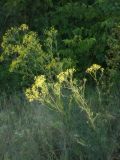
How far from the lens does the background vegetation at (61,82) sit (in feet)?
20.5

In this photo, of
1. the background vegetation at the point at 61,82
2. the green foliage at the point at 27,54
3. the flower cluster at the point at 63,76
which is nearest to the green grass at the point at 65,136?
the background vegetation at the point at 61,82

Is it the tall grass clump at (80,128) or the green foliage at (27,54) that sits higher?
the green foliage at (27,54)

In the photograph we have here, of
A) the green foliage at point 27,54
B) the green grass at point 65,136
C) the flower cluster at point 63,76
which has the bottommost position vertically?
the green grass at point 65,136

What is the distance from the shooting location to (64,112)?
6.33 meters

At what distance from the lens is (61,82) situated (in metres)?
6.46

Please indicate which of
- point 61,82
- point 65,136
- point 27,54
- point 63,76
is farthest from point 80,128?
point 27,54

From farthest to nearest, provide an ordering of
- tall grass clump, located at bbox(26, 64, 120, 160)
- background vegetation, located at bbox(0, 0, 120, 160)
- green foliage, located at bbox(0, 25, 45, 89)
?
green foliage, located at bbox(0, 25, 45, 89), background vegetation, located at bbox(0, 0, 120, 160), tall grass clump, located at bbox(26, 64, 120, 160)

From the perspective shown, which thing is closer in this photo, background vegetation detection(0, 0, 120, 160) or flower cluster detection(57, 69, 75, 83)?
flower cluster detection(57, 69, 75, 83)

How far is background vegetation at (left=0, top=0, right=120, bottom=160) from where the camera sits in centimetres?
625

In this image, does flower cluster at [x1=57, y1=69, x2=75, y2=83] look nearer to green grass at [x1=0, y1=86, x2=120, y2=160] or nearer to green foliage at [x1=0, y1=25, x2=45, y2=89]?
green grass at [x1=0, y1=86, x2=120, y2=160]

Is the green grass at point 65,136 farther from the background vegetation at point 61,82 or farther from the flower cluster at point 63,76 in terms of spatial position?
the flower cluster at point 63,76

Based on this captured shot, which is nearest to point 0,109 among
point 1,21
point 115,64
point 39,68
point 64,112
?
point 39,68

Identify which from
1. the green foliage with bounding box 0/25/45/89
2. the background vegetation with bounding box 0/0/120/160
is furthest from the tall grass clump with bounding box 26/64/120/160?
the green foliage with bounding box 0/25/45/89

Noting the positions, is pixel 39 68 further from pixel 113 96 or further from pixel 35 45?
pixel 113 96
